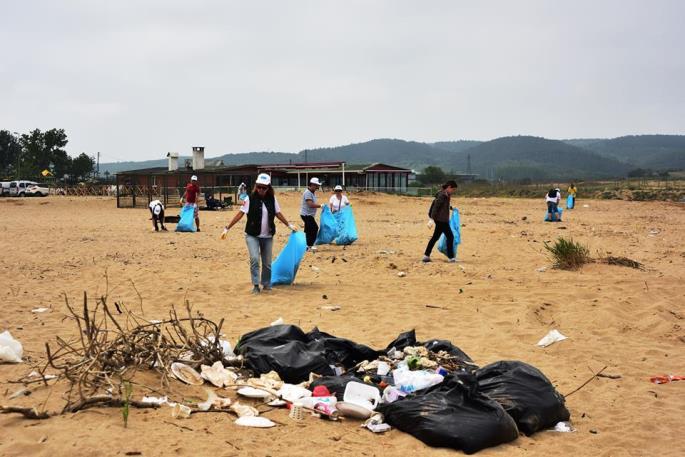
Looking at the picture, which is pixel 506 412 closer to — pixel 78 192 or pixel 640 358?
pixel 640 358

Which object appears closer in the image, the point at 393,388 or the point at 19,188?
the point at 393,388

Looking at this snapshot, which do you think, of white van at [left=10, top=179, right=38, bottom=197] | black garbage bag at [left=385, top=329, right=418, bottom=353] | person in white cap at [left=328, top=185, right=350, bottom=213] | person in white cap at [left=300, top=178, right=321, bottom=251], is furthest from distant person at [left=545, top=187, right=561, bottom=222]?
white van at [left=10, top=179, right=38, bottom=197]

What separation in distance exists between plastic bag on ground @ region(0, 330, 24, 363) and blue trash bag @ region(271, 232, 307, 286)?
4682mm

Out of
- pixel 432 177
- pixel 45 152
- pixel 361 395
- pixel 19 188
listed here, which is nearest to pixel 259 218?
pixel 361 395

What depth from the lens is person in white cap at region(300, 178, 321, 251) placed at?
41.6ft

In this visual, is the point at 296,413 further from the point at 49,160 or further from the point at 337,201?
the point at 49,160

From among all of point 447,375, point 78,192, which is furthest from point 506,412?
point 78,192

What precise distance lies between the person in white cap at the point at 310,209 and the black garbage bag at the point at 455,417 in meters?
8.42

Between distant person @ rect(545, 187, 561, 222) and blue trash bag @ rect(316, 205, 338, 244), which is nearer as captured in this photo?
blue trash bag @ rect(316, 205, 338, 244)

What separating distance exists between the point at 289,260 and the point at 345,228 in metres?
5.20

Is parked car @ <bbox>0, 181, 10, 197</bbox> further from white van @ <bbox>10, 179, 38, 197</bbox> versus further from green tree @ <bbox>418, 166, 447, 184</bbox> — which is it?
green tree @ <bbox>418, 166, 447, 184</bbox>

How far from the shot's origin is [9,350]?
16.5 ft

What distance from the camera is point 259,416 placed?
426 centimetres

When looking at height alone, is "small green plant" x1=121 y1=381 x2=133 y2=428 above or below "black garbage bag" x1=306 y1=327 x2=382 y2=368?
above
